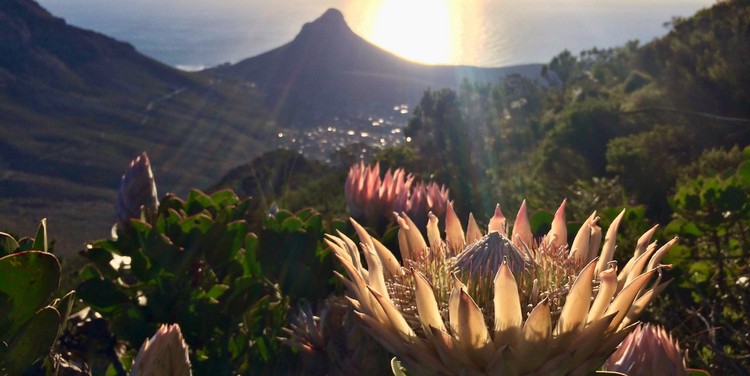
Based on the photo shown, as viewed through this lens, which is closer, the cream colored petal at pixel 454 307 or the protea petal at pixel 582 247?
the cream colored petal at pixel 454 307

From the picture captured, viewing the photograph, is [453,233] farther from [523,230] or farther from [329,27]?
[329,27]

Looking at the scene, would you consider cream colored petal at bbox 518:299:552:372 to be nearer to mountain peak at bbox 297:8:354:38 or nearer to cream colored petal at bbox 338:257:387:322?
cream colored petal at bbox 338:257:387:322

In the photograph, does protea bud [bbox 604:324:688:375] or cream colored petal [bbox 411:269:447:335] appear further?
protea bud [bbox 604:324:688:375]

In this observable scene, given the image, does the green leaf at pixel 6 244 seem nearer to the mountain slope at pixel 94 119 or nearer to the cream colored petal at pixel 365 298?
the cream colored petal at pixel 365 298

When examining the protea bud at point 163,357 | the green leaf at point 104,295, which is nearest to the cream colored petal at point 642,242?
the protea bud at point 163,357

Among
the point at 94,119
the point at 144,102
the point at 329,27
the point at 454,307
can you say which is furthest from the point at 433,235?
the point at 144,102

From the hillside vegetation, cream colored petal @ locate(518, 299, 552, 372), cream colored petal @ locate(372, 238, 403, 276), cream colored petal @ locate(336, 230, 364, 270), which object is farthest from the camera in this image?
the hillside vegetation

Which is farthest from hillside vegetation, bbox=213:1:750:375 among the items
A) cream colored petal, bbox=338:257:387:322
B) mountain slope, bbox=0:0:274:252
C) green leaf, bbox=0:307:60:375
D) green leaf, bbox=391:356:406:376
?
mountain slope, bbox=0:0:274:252
